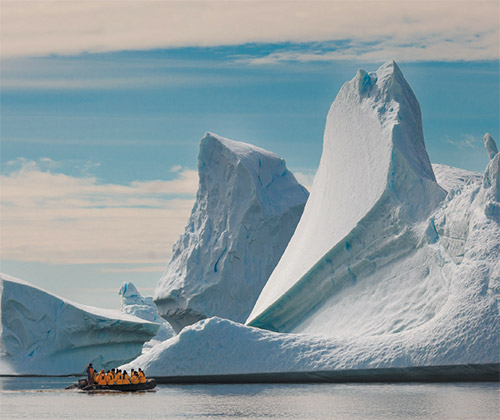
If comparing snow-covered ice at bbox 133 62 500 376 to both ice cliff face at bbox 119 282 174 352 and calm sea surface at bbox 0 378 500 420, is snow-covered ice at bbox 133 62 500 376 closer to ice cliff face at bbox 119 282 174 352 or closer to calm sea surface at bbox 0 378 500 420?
calm sea surface at bbox 0 378 500 420

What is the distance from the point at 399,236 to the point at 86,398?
8.28 metres

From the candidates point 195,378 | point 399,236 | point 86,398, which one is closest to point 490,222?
point 399,236

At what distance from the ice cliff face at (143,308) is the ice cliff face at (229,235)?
1216 centimetres

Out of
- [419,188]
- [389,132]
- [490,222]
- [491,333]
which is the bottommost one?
[491,333]

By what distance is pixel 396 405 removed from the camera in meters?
14.2

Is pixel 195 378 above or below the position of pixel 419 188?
below

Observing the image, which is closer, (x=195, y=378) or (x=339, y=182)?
(x=195, y=378)

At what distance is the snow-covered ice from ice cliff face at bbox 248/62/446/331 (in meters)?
0.03

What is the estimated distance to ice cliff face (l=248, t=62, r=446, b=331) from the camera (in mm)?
21188

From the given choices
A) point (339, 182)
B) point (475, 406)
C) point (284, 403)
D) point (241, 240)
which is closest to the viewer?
point (475, 406)

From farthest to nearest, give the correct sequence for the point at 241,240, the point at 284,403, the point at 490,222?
the point at 241,240
the point at 490,222
the point at 284,403

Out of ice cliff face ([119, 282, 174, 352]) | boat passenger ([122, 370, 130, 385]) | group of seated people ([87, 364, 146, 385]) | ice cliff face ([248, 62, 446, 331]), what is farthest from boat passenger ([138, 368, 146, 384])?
ice cliff face ([119, 282, 174, 352])

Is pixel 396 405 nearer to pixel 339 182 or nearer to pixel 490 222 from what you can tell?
pixel 490 222

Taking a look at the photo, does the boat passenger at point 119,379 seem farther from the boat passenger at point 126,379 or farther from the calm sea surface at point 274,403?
the calm sea surface at point 274,403
